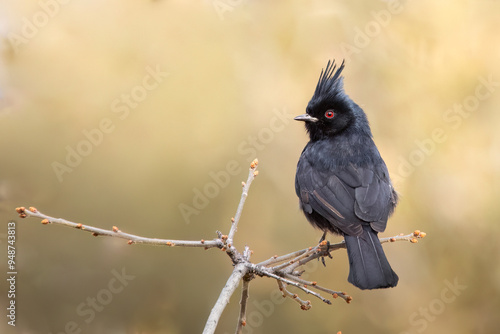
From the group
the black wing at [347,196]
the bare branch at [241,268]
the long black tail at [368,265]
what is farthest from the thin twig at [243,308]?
the black wing at [347,196]

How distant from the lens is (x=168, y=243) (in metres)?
2.10

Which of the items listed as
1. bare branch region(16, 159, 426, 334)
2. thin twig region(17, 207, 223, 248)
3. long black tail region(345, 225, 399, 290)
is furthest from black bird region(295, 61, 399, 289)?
thin twig region(17, 207, 223, 248)

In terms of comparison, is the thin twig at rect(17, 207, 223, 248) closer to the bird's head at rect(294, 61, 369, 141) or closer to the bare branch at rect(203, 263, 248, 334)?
the bare branch at rect(203, 263, 248, 334)

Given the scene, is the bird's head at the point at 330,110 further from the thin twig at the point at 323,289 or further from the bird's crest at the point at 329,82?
the thin twig at the point at 323,289

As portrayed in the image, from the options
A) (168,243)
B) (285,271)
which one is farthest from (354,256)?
(168,243)

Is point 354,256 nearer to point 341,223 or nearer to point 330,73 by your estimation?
point 341,223

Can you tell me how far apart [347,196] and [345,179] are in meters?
0.21

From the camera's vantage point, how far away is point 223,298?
222cm

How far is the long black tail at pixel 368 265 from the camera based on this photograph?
2.88 meters

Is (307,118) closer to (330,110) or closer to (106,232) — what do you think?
(330,110)

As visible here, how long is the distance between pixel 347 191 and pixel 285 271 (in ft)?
4.05

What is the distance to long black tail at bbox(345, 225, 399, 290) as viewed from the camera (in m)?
2.88

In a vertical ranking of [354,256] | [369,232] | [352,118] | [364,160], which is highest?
[352,118]

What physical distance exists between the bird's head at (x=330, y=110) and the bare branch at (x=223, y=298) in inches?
73.6
